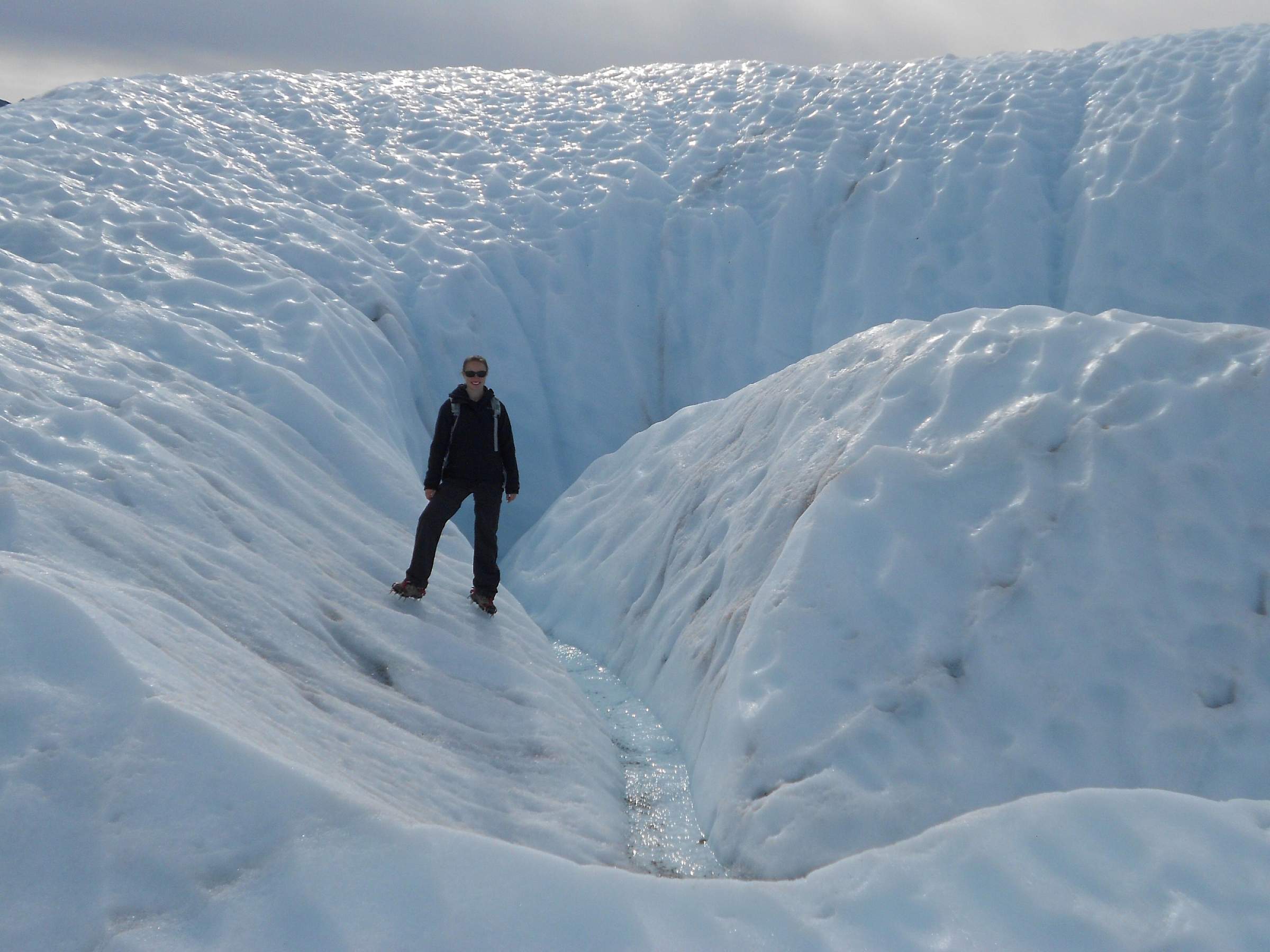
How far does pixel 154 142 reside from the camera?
11.7m

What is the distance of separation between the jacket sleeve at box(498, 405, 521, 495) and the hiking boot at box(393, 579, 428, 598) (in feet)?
2.50

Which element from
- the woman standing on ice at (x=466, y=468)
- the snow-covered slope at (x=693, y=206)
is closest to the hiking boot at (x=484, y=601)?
the woman standing on ice at (x=466, y=468)

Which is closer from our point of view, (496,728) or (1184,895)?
(1184,895)

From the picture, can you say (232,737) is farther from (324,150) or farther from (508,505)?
(324,150)

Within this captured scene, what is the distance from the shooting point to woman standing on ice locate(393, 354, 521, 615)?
224 inches

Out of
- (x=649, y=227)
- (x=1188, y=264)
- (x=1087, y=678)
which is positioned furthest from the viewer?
(x=649, y=227)

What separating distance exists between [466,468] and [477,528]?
38 cm

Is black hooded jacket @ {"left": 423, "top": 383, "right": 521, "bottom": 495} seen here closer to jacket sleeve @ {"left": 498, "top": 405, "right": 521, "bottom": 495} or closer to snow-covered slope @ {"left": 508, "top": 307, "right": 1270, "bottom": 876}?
jacket sleeve @ {"left": 498, "top": 405, "right": 521, "bottom": 495}

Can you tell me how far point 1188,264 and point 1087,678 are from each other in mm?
9059

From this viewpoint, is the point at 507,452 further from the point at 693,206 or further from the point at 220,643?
the point at 693,206

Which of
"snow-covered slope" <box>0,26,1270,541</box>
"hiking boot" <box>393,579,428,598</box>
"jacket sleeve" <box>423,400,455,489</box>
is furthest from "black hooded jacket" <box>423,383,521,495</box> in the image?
"snow-covered slope" <box>0,26,1270,541</box>

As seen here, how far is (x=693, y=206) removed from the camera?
44.1ft

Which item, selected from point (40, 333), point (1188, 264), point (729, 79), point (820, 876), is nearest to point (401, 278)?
point (40, 333)

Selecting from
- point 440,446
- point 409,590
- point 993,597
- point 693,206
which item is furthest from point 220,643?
point 693,206
